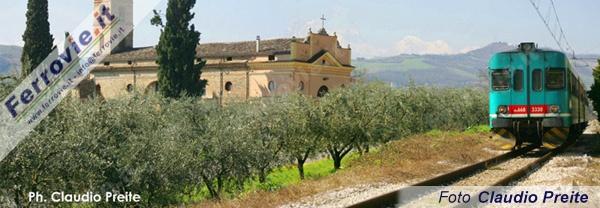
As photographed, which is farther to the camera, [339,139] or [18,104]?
[339,139]

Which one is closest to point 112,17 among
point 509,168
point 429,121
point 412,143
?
point 429,121

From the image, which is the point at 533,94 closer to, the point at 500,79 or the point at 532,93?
the point at 532,93

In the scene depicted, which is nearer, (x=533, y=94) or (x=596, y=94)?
(x=533, y=94)

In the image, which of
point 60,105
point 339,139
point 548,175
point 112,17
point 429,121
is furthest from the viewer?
point 112,17

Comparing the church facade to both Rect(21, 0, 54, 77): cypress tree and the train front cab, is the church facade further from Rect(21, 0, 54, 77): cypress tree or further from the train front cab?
the train front cab

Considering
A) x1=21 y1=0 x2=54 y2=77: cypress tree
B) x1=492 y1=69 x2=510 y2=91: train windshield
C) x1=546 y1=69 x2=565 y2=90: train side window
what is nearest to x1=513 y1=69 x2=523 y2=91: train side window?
x1=492 y1=69 x2=510 y2=91: train windshield

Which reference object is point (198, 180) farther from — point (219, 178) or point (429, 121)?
point (429, 121)

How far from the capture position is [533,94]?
18.5m

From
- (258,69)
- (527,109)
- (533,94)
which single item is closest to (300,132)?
(527,109)

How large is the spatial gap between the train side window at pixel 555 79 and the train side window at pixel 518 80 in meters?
0.71

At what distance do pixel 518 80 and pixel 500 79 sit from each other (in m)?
0.51

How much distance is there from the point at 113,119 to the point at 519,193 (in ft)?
45.2

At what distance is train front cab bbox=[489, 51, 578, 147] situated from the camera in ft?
59.9

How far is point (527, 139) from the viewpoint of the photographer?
19922 mm
